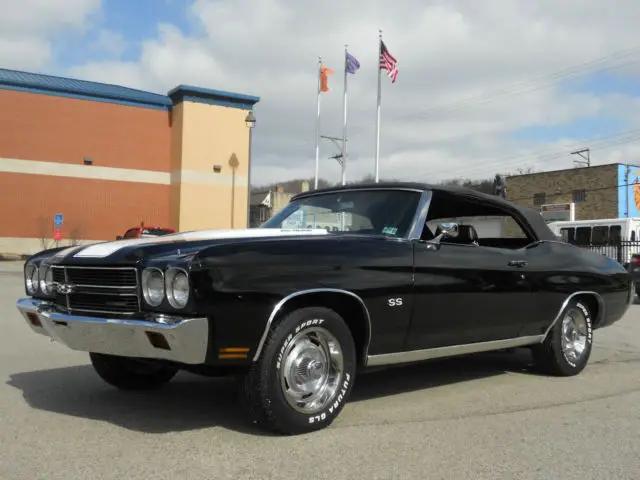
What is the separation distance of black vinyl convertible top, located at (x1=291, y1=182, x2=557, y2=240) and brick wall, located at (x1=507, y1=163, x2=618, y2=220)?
35.1m

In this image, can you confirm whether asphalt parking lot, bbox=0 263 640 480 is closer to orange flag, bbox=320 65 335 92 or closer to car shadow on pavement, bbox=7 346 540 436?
car shadow on pavement, bbox=7 346 540 436

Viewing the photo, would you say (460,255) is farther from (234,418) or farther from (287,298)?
(234,418)

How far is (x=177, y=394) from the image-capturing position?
506 cm

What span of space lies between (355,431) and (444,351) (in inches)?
42.4

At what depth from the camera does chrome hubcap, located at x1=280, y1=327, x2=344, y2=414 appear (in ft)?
12.7

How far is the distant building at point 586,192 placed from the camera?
3800 cm

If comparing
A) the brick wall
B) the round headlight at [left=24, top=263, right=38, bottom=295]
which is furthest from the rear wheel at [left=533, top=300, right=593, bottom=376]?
the brick wall

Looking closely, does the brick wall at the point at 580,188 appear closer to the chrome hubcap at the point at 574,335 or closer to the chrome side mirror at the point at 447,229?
the chrome hubcap at the point at 574,335

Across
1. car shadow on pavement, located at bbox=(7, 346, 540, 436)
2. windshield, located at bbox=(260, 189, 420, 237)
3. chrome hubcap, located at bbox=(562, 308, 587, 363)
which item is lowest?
car shadow on pavement, located at bbox=(7, 346, 540, 436)

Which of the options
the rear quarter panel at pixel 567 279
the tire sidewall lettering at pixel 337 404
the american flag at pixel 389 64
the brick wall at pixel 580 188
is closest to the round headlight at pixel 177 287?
the tire sidewall lettering at pixel 337 404

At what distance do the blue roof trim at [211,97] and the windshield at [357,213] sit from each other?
31.2 m

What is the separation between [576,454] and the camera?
12.1 feet

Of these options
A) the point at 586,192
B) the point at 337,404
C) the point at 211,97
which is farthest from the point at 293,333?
the point at 586,192

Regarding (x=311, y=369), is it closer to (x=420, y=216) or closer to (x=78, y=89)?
(x=420, y=216)
